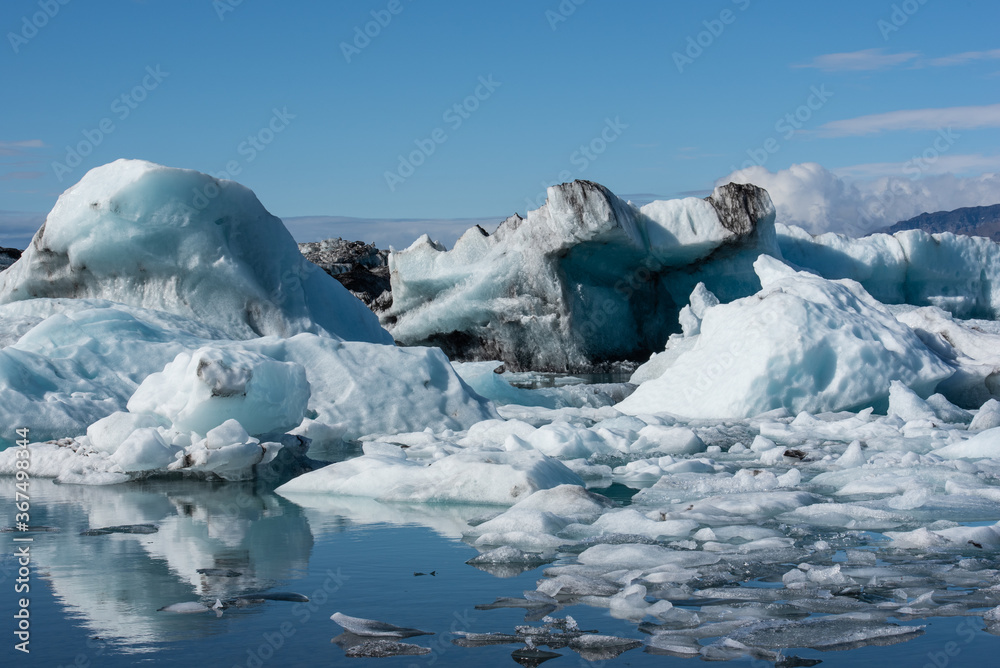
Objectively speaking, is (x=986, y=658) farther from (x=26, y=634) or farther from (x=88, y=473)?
(x=88, y=473)

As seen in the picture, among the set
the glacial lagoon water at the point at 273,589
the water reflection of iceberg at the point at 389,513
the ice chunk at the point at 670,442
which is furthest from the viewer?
the ice chunk at the point at 670,442

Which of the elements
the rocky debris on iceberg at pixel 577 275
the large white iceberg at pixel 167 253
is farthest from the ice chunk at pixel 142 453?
the rocky debris on iceberg at pixel 577 275

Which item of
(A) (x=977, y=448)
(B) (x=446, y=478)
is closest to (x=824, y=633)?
(B) (x=446, y=478)

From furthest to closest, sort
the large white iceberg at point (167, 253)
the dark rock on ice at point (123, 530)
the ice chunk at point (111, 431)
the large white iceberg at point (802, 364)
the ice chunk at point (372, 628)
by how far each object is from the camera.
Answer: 1. the large white iceberg at point (167, 253)
2. the large white iceberg at point (802, 364)
3. the ice chunk at point (111, 431)
4. the dark rock on ice at point (123, 530)
5. the ice chunk at point (372, 628)

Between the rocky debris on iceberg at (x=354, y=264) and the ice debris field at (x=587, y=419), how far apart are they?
1260 centimetres

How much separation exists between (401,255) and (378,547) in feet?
45.1

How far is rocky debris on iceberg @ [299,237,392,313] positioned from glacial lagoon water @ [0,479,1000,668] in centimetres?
2075

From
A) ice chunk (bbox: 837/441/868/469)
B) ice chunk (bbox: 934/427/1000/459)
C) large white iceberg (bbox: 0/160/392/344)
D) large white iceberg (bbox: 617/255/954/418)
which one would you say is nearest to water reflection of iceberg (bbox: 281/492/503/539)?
ice chunk (bbox: 837/441/868/469)

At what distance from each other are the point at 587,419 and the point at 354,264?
21020 millimetres

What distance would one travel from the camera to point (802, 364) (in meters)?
8.16

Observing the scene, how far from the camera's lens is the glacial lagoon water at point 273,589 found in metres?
2.17

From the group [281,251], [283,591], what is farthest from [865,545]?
[281,251]

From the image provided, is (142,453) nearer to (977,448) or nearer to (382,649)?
(382,649)

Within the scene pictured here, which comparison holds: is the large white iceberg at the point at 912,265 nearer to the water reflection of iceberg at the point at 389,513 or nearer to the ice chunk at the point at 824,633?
the water reflection of iceberg at the point at 389,513
